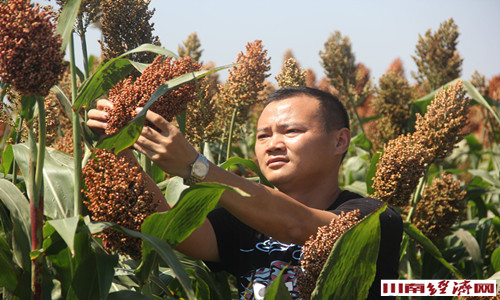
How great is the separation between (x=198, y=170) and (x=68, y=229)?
429 millimetres

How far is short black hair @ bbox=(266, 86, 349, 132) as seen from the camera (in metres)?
2.41

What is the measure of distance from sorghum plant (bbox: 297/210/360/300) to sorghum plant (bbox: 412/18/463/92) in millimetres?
2613

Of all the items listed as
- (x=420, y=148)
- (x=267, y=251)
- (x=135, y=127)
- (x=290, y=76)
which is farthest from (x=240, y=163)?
(x=135, y=127)

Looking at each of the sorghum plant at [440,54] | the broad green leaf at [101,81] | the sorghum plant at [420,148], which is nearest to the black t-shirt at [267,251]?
the sorghum plant at [420,148]

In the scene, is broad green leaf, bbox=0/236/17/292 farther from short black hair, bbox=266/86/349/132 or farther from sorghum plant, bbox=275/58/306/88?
sorghum plant, bbox=275/58/306/88

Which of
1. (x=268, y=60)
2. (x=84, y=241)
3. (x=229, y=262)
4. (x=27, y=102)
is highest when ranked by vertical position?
(x=268, y=60)

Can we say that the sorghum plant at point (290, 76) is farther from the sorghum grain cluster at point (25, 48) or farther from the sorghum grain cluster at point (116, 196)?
the sorghum grain cluster at point (25, 48)

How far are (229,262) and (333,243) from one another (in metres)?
0.96

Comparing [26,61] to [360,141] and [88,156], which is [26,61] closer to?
[88,156]

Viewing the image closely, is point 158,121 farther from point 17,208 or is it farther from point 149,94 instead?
point 17,208

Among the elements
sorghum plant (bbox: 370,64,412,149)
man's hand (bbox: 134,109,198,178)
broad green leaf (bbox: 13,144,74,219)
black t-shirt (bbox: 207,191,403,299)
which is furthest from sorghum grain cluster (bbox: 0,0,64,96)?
sorghum plant (bbox: 370,64,412,149)

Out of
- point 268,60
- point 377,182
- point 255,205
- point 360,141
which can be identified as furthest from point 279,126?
point 360,141

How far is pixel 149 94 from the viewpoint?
5.05 feet

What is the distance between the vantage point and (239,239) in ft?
7.80
